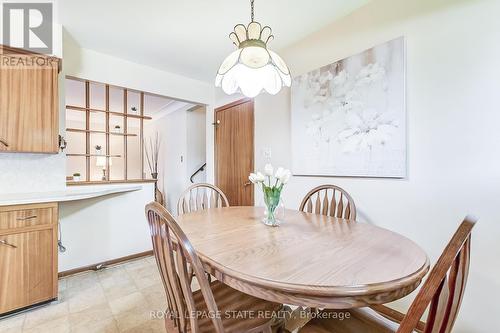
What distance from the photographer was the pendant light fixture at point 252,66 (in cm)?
129

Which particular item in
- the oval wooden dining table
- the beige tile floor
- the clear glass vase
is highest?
the clear glass vase

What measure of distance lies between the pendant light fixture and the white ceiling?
63 cm

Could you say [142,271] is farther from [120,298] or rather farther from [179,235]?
[179,235]

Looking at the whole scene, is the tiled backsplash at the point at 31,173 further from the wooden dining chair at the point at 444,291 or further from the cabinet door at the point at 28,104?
the wooden dining chair at the point at 444,291

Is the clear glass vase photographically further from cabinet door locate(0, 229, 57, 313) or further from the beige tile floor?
cabinet door locate(0, 229, 57, 313)

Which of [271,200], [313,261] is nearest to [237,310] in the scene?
[313,261]

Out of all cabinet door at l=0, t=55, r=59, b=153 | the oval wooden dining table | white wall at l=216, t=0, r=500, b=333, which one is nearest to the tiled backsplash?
cabinet door at l=0, t=55, r=59, b=153

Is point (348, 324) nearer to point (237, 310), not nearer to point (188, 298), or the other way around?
point (237, 310)

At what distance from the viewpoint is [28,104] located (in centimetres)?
176

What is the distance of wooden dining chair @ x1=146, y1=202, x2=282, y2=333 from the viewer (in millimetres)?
720

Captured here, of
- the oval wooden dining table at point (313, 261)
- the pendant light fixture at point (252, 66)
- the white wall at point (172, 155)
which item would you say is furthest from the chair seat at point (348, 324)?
the white wall at point (172, 155)

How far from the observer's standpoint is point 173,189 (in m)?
4.77

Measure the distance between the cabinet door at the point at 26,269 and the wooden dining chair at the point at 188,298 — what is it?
1.38 metres

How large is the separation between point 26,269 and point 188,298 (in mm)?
1671
